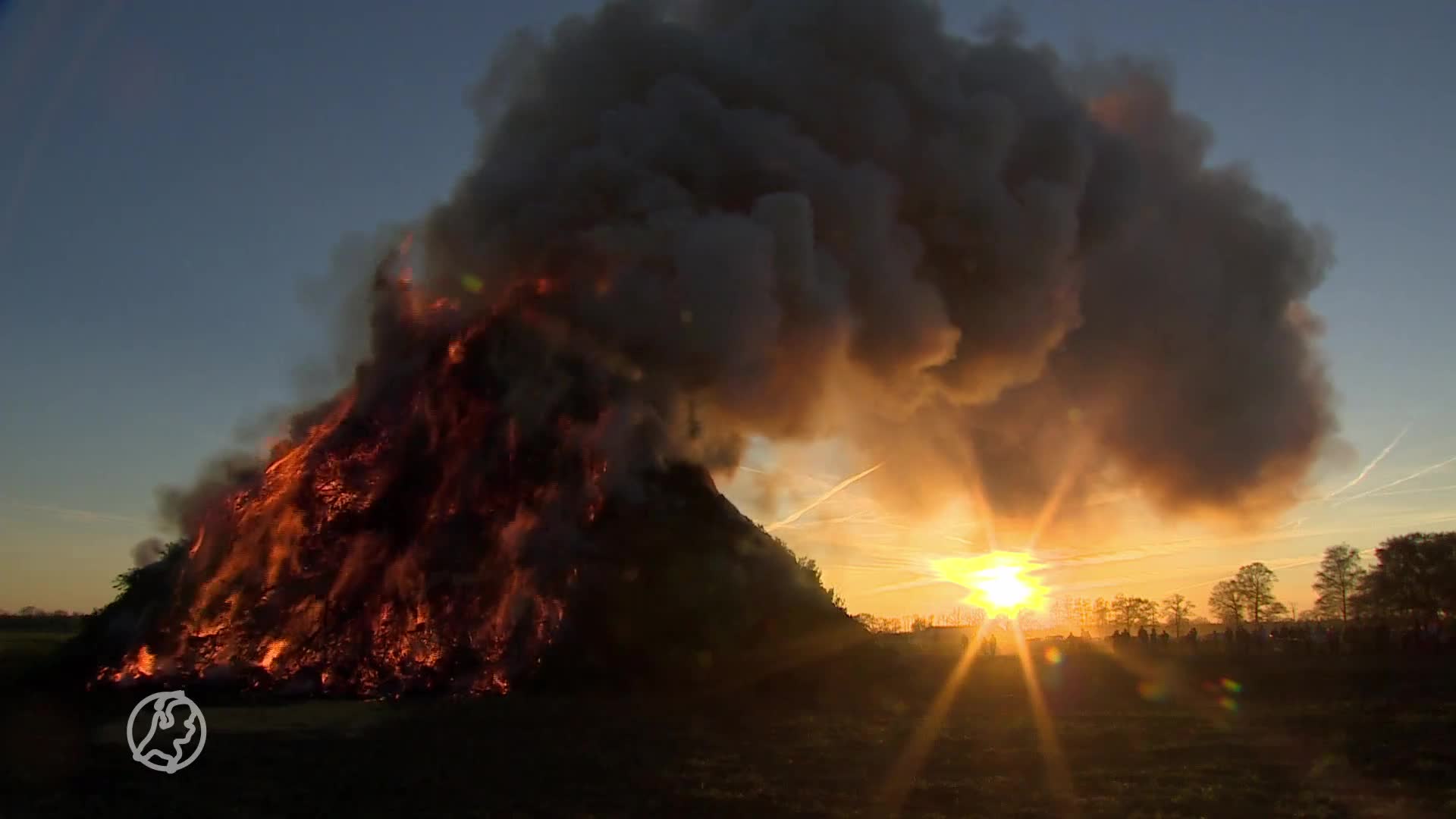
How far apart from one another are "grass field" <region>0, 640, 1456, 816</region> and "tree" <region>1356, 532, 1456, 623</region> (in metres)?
61.8

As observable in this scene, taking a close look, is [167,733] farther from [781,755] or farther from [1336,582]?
[1336,582]

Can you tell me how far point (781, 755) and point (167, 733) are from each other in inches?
641

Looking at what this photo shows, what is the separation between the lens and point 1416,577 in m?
93.6

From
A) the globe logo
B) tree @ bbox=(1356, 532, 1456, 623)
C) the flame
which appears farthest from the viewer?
tree @ bbox=(1356, 532, 1456, 623)

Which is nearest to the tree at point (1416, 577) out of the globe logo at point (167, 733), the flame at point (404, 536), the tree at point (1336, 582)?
the tree at point (1336, 582)

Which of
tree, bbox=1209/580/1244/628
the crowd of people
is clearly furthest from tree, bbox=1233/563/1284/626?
the crowd of people

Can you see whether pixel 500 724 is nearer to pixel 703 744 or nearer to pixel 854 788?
pixel 703 744

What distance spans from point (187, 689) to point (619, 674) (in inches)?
606

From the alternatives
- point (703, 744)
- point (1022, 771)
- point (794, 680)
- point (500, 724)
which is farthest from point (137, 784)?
point (794, 680)

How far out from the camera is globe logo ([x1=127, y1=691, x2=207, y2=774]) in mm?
24578

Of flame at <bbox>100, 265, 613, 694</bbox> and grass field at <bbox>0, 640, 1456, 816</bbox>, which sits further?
flame at <bbox>100, 265, 613, 694</bbox>

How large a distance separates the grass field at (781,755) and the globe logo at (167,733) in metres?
0.49

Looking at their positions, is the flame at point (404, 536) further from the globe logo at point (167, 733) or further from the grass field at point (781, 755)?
the globe logo at point (167, 733)

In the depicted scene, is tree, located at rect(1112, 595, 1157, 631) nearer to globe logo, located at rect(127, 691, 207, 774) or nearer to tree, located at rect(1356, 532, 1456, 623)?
tree, located at rect(1356, 532, 1456, 623)
